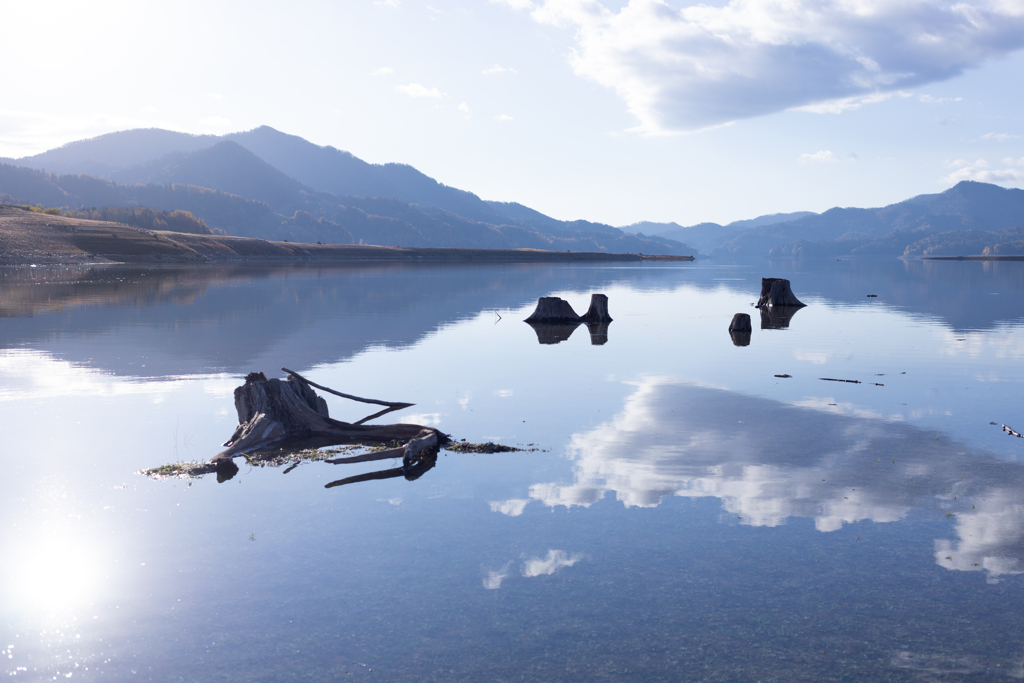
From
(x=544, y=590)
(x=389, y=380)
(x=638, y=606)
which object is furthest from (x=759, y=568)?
(x=389, y=380)

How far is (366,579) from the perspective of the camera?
8109 mm

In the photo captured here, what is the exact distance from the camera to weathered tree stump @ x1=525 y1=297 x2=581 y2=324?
39.2m

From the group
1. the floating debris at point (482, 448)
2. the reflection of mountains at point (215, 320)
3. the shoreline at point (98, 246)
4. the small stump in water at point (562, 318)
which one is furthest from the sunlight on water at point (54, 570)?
the shoreline at point (98, 246)

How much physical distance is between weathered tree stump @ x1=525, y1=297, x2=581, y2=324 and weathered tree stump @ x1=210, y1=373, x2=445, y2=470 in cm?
2531

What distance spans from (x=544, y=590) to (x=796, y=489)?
17.5ft

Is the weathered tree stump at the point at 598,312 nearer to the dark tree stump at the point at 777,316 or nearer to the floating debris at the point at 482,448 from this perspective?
the dark tree stump at the point at 777,316

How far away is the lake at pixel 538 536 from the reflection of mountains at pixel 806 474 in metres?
0.06

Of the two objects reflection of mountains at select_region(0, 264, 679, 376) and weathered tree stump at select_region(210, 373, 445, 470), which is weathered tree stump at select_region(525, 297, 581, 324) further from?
weathered tree stump at select_region(210, 373, 445, 470)

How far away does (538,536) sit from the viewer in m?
9.34

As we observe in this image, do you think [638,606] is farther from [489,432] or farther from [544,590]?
[489,432]

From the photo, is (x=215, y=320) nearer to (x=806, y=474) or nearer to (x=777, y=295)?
(x=806, y=474)

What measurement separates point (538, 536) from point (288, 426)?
7.05 meters

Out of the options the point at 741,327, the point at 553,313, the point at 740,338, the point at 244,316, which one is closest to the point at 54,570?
the point at 740,338

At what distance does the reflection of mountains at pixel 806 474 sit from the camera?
9.88 meters
